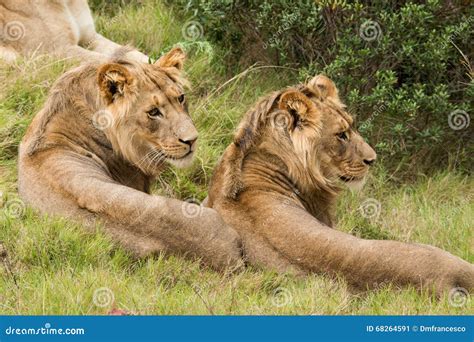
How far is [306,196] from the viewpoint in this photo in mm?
7156

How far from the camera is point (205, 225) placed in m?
6.39

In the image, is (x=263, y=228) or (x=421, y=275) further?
(x=263, y=228)

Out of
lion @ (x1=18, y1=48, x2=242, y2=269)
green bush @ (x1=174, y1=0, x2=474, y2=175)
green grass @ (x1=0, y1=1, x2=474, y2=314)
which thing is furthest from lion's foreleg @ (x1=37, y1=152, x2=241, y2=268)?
green bush @ (x1=174, y1=0, x2=474, y2=175)

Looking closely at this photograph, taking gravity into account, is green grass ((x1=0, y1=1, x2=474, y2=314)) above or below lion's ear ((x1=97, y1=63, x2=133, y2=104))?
below

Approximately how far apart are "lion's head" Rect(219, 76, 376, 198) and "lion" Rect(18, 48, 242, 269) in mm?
391

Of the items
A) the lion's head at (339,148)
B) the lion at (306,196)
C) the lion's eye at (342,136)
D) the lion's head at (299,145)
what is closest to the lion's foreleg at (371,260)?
the lion at (306,196)

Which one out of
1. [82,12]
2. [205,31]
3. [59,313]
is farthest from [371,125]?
[59,313]

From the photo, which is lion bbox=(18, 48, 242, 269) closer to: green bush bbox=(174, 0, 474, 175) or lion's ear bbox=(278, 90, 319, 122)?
lion's ear bbox=(278, 90, 319, 122)

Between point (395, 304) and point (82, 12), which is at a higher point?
point (395, 304)

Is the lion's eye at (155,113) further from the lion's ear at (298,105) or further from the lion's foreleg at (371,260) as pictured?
the lion's foreleg at (371,260)

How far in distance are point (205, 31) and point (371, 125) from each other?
1.84m

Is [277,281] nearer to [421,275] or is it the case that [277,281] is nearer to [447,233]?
[421,275]

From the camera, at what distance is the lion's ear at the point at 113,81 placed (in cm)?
685

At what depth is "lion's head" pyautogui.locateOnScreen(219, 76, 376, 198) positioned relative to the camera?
6941 mm
